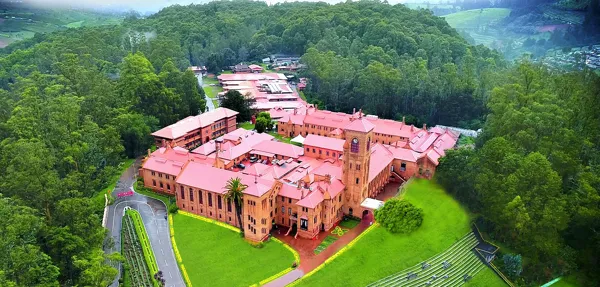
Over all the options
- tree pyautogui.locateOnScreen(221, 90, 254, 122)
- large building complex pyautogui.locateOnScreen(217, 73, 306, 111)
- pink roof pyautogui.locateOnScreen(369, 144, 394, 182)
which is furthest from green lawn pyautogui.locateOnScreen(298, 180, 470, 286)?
large building complex pyautogui.locateOnScreen(217, 73, 306, 111)

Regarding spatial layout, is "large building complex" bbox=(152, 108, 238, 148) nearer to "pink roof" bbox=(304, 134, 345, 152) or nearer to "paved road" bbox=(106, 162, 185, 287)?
"paved road" bbox=(106, 162, 185, 287)

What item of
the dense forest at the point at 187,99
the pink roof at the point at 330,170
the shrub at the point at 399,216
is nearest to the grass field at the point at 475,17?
the dense forest at the point at 187,99

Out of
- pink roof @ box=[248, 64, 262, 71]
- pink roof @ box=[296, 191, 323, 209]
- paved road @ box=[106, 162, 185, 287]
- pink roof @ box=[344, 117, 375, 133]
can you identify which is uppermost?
pink roof @ box=[344, 117, 375, 133]

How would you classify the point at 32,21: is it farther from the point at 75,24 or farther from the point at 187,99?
the point at 75,24

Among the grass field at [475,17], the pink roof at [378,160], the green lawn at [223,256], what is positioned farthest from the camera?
the grass field at [475,17]

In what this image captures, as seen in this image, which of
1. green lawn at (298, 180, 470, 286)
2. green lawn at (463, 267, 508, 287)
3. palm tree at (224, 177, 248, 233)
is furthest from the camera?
palm tree at (224, 177, 248, 233)

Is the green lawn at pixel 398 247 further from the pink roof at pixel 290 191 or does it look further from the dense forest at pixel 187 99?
the pink roof at pixel 290 191
